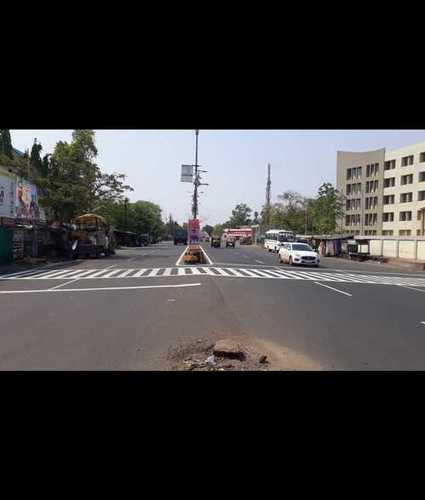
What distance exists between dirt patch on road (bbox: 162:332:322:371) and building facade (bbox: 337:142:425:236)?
6060 cm

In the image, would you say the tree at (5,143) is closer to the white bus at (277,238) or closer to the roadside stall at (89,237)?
the roadside stall at (89,237)

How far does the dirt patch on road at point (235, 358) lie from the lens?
7629mm

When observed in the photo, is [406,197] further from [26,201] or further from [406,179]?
[26,201]

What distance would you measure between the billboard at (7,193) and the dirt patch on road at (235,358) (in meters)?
22.7

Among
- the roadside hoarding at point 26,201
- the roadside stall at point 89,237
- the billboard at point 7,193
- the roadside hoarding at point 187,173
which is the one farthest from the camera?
the roadside stall at point 89,237

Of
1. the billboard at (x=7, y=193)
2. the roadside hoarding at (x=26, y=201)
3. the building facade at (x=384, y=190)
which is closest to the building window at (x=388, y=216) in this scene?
the building facade at (x=384, y=190)

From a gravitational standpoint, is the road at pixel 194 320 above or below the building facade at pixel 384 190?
below

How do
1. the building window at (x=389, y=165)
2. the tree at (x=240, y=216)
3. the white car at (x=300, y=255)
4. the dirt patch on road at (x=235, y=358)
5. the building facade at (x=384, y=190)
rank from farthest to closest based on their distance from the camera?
the tree at (x=240, y=216) → the building window at (x=389, y=165) → the building facade at (x=384, y=190) → the white car at (x=300, y=255) → the dirt patch on road at (x=235, y=358)

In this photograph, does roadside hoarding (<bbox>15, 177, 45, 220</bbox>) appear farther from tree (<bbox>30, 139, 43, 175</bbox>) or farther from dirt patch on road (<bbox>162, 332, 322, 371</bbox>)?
dirt patch on road (<bbox>162, 332, 322, 371</bbox>)

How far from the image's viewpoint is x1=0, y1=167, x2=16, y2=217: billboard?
28.3m
